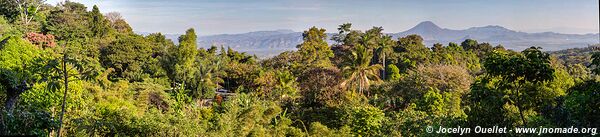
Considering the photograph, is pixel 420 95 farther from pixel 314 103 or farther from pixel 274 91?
pixel 274 91

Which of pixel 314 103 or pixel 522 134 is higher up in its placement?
pixel 522 134

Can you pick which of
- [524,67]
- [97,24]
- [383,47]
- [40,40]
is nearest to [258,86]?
[383,47]

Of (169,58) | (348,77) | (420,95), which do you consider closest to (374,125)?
(420,95)

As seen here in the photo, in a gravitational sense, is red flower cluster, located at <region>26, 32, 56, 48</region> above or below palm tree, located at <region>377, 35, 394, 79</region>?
above

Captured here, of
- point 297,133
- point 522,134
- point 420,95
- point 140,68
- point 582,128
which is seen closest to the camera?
point 582,128

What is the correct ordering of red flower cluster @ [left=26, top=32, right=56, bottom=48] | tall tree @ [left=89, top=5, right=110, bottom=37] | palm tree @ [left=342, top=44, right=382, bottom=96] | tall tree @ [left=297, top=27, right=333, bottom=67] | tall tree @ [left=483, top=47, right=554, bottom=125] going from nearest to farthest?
tall tree @ [left=483, top=47, right=554, bottom=125] < red flower cluster @ [left=26, top=32, right=56, bottom=48] < palm tree @ [left=342, top=44, right=382, bottom=96] < tall tree @ [left=297, top=27, right=333, bottom=67] < tall tree @ [left=89, top=5, right=110, bottom=37]

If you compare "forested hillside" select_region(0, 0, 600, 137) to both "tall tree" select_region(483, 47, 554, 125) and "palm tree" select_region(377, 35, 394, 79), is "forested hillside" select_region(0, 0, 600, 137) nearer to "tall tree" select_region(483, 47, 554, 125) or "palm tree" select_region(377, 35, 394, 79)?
"tall tree" select_region(483, 47, 554, 125)

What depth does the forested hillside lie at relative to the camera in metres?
3.86

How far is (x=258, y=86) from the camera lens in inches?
848

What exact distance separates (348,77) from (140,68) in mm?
10538

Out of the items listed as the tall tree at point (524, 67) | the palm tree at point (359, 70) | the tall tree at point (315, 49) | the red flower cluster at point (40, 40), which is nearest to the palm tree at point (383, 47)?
the tall tree at point (315, 49)

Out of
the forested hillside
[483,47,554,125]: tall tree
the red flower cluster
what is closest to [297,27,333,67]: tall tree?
the forested hillside

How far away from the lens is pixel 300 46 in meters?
26.2

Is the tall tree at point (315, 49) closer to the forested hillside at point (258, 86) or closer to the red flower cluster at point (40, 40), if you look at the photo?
the forested hillside at point (258, 86)
